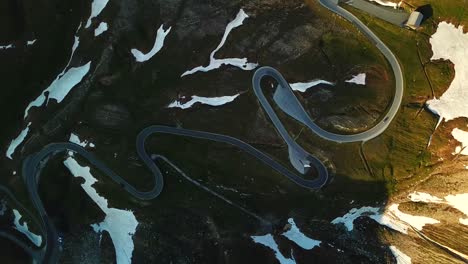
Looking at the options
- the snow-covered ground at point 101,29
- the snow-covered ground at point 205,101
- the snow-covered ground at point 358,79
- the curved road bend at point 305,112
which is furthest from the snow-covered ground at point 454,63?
the snow-covered ground at point 101,29

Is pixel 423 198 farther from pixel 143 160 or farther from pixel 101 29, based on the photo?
pixel 101 29

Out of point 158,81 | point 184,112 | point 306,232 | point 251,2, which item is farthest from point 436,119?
point 158,81

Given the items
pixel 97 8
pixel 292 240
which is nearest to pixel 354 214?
pixel 292 240

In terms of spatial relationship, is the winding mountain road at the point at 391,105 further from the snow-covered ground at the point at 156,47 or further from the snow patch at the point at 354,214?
the snow-covered ground at the point at 156,47

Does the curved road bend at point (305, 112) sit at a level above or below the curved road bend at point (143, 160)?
above

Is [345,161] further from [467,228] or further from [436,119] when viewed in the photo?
[467,228]

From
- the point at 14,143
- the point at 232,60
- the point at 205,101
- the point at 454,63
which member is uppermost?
the point at 454,63
